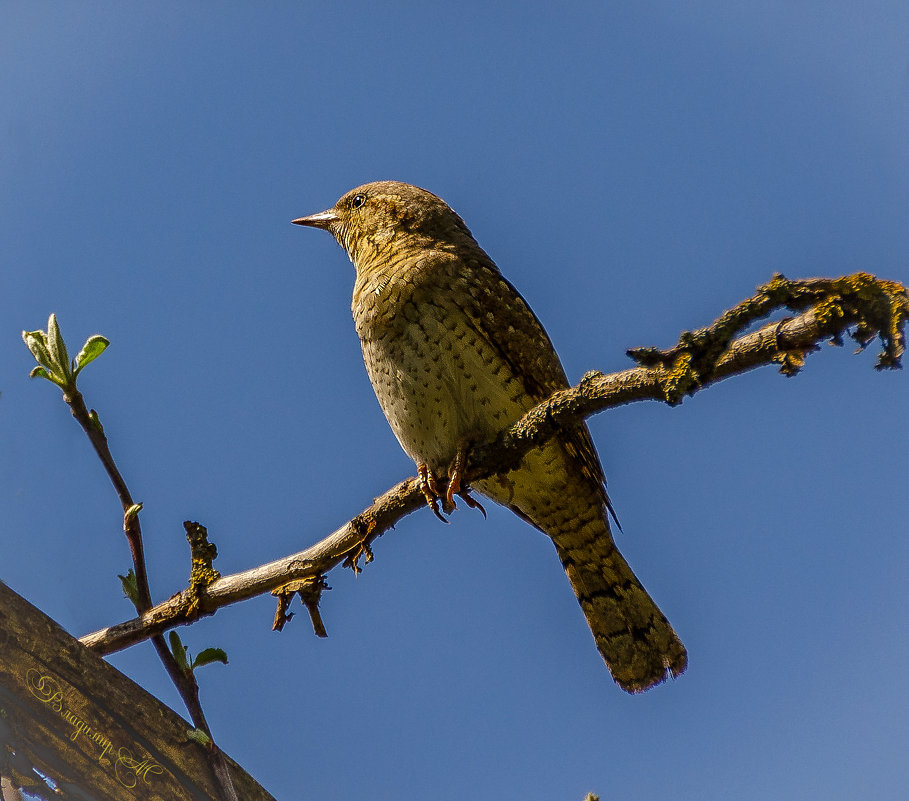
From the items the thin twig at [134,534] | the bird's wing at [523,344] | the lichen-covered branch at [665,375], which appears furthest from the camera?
the bird's wing at [523,344]

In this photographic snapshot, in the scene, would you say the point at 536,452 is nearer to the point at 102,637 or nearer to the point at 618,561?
the point at 618,561

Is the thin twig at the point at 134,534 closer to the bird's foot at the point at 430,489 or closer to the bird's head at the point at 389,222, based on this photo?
the bird's foot at the point at 430,489

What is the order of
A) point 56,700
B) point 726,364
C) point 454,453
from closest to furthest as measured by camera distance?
point 726,364, point 56,700, point 454,453

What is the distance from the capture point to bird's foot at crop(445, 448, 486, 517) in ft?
11.8

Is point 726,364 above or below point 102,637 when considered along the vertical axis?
above

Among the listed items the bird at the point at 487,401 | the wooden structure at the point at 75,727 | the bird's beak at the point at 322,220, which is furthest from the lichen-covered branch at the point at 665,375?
the bird's beak at the point at 322,220

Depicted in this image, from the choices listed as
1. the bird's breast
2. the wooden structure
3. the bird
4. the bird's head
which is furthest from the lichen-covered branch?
the bird's head

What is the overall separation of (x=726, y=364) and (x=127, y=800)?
6.47 ft

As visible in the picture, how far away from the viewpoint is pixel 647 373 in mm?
2424

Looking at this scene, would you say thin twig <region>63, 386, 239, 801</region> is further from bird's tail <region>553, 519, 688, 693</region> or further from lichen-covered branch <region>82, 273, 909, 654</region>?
bird's tail <region>553, 519, 688, 693</region>

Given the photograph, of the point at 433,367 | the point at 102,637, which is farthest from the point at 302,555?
the point at 433,367

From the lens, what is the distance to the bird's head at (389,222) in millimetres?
4852
